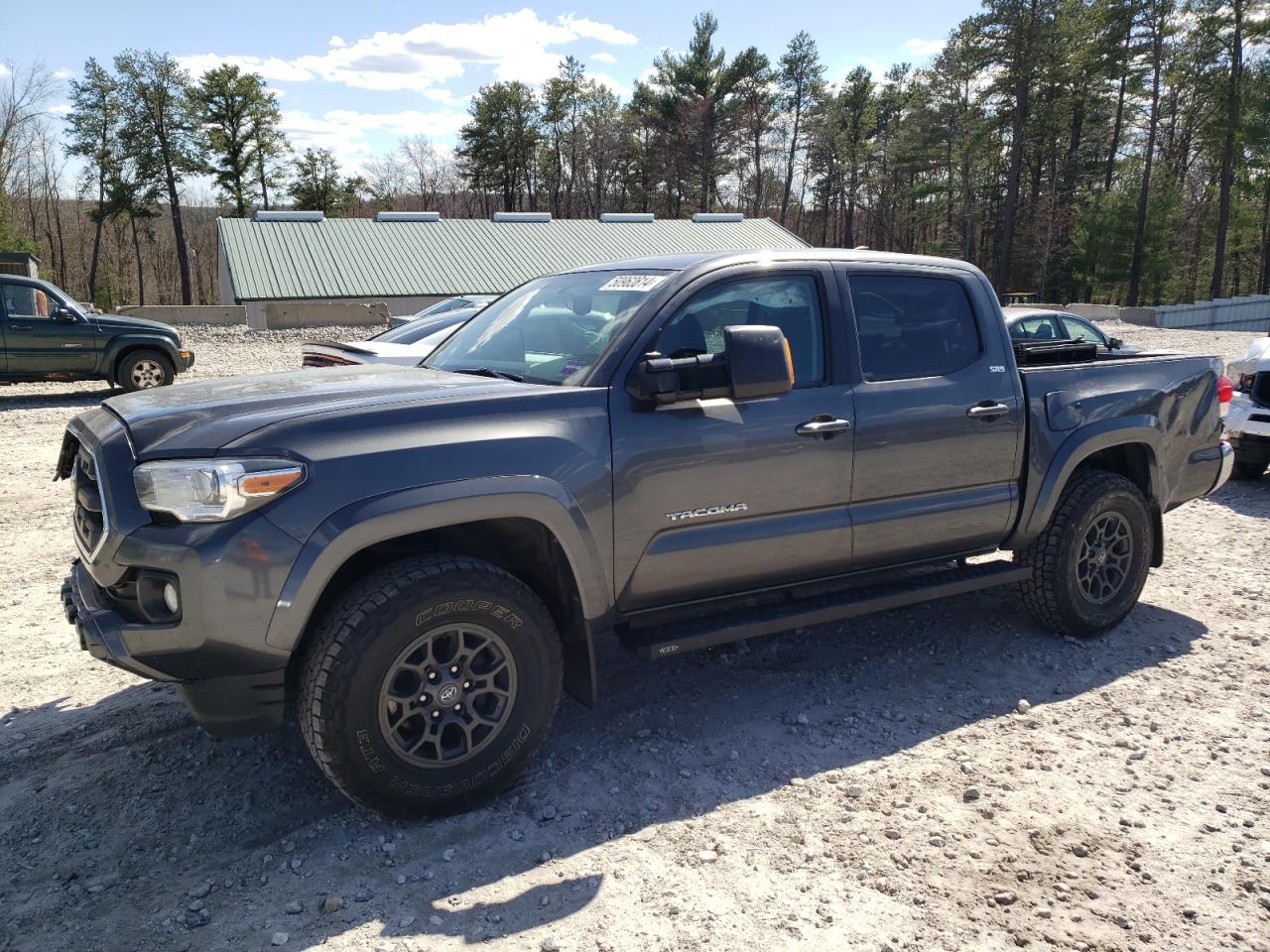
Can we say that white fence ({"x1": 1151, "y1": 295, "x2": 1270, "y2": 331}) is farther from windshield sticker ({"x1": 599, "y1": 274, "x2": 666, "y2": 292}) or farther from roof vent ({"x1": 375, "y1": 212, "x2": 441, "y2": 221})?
windshield sticker ({"x1": 599, "y1": 274, "x2": 666, "y2": 292})

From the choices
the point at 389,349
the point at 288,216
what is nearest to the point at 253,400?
the point at 389,349

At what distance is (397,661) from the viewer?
9.86 ft

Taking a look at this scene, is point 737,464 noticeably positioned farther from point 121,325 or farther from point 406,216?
point 406,216

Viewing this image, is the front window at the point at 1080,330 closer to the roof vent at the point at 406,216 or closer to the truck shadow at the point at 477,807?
the truck shadow at the point at 477,807

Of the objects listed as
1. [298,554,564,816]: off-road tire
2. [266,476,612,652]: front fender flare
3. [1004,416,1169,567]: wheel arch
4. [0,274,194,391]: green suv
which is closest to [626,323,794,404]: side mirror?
[266,476,612,652]: front fender flare

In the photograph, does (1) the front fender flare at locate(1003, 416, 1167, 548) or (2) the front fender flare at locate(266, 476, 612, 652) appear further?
(1) the front fender flare at locate(1003, 416, 1167, 548)

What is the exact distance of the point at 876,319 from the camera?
4160 millimetres

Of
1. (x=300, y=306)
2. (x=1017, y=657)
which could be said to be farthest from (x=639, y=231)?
(x=1017, y=657)

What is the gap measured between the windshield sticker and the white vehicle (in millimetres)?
7053

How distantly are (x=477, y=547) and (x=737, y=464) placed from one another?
3.50 feet

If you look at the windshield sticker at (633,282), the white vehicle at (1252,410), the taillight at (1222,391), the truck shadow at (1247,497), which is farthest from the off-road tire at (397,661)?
the white vehicle at (1252,410)

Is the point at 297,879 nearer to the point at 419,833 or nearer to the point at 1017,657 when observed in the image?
the point at 419,833

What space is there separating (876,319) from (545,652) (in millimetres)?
2150

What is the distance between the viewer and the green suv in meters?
12.9
